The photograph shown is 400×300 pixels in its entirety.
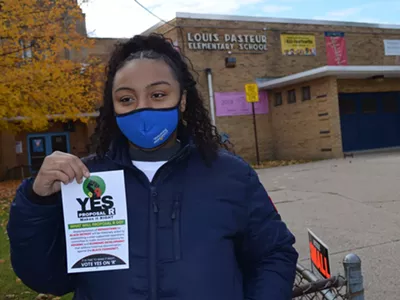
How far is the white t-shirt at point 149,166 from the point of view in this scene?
5.29 ft

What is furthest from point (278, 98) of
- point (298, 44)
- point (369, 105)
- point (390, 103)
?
point (390, 103)

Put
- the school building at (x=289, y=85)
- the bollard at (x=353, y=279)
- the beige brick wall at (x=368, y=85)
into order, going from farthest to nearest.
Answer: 1. the beige brick wall at (x=368, y=85)
2. the school building at (x=289, y=85)
3. the bollard at (x=353, y=279)

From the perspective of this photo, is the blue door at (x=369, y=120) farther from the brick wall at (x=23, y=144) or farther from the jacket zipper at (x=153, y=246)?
the jacket zipper at (x=153, y=246)

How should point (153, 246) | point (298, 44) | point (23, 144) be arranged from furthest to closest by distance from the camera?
1. point (23, 144)
2. point (298, 44)
3. point (153, 246)

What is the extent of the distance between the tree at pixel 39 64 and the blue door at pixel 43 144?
12.6m

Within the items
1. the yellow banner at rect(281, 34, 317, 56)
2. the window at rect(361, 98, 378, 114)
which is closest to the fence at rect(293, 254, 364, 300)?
the window at rect(361, 98, 378, 114)

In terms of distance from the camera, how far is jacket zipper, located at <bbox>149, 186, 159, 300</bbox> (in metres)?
1.41

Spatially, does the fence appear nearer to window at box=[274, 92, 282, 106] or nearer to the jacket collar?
the jacket collar

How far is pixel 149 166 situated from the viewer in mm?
1634

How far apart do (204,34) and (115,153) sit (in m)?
17.3

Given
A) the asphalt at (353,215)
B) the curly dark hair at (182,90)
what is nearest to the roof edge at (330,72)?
the asphalt at (353,215)

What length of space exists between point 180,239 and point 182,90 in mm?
651

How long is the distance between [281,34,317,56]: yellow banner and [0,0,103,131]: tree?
38.1 ft

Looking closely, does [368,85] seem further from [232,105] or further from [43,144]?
[43,144]
